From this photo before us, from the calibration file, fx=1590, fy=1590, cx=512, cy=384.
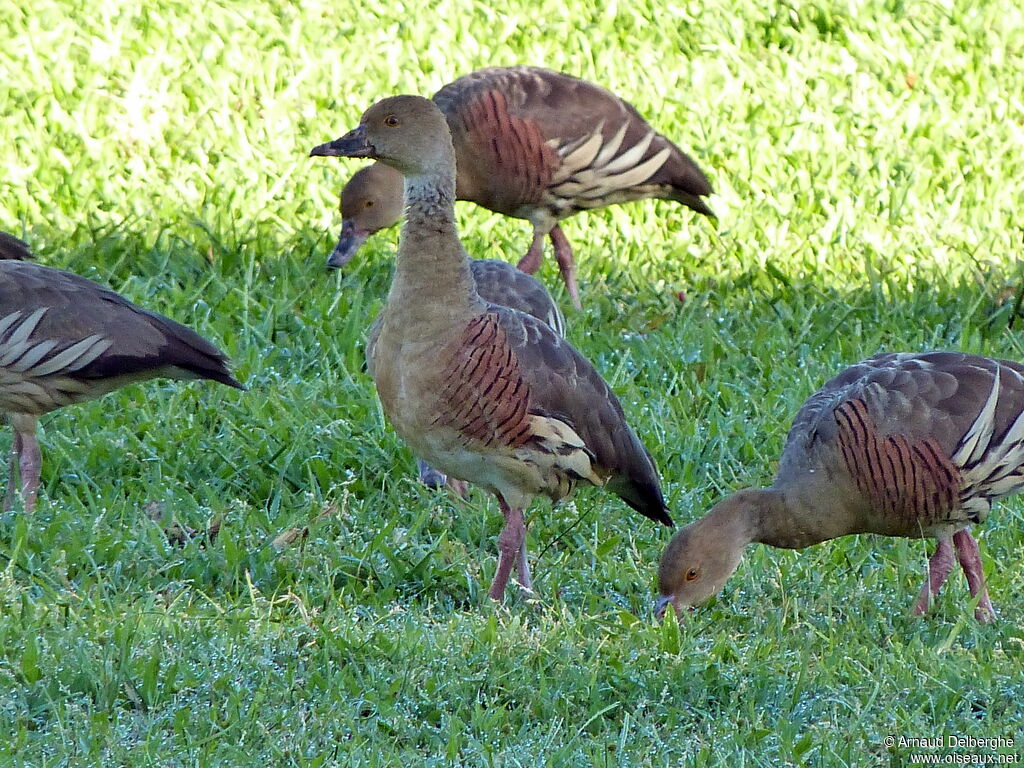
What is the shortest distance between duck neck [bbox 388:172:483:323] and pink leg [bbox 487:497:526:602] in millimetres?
753

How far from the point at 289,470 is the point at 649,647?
193 cm

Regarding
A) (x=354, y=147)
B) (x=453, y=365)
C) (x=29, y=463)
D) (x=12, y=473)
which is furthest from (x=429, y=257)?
(x=12, y=473)

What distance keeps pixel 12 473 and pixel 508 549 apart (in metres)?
2.02

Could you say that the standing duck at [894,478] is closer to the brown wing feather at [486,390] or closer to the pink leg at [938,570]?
the pink leg at [938,570]

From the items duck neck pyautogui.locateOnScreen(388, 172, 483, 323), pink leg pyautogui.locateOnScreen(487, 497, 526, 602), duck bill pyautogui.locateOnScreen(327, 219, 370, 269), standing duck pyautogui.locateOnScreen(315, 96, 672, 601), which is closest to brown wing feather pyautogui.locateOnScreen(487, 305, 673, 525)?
standing duck pyautogui.locateOnScreen(315, 96, 672, 601)

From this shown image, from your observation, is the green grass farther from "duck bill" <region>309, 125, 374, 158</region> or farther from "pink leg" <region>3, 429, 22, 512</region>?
"duck bill" <region>309, 125, 374, 158</region>

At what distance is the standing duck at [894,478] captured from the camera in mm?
5258

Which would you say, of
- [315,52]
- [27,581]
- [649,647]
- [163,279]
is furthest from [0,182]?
[649,647]

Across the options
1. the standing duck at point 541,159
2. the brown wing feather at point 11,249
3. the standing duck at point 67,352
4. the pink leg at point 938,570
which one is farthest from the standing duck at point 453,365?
the standing duck at point 541,159

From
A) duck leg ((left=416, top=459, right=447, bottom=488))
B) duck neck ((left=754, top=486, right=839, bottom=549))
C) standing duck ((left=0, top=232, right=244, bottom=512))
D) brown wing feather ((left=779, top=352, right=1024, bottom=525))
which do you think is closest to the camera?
brown wing feather ((left=779, top=352, right=1024, bottom=525))

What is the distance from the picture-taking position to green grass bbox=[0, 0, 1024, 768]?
451cm

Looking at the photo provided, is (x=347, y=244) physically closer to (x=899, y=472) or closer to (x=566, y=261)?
(x=566, y=261)

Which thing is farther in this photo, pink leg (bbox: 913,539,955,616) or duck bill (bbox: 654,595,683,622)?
pink leg (bbox: 913,539,955,616)

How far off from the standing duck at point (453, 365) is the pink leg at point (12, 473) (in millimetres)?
1562
